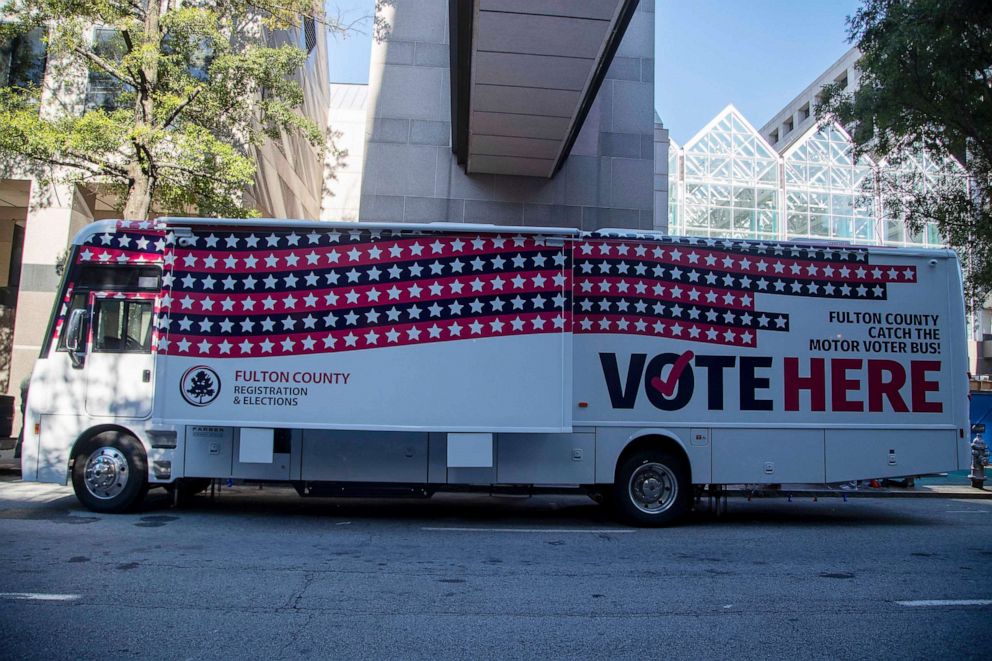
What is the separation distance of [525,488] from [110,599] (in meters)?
4.78

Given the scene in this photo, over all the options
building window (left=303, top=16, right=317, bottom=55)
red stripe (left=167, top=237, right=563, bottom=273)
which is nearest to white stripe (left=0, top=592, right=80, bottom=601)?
red stripe (left=167, top=237, right=563, bottom=273)

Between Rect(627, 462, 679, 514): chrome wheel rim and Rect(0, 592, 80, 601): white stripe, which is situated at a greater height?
Rect(627, 462, 679, 514): chrome wheel rim

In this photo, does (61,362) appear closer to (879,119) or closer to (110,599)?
(110,599)

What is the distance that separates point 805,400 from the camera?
29.7 feet

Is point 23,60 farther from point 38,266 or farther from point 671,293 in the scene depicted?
point 671,293

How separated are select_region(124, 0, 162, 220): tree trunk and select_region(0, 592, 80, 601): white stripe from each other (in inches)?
303

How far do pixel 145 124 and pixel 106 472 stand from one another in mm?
5936

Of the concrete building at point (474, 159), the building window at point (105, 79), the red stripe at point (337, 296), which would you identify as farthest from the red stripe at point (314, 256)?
the concrete building at point (474, 159)

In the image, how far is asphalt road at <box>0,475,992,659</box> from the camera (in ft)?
15.4

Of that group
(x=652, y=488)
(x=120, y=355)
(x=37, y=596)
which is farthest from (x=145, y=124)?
(x=652, y=488)

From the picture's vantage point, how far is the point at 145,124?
11.8m

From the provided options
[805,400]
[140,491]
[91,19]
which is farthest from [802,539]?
[91,19]

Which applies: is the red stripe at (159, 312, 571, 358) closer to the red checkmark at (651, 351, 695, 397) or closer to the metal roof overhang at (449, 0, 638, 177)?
the red checkmark at (651, 351, 695, 397)

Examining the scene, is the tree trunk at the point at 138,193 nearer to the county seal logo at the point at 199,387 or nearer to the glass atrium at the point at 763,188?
the county seal logo at the point at 199,387
